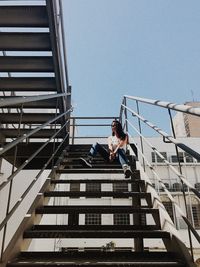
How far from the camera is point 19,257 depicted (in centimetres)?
206

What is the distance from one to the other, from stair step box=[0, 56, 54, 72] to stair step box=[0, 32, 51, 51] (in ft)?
0.76

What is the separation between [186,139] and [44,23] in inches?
741

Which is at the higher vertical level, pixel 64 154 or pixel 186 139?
pixel 186 139

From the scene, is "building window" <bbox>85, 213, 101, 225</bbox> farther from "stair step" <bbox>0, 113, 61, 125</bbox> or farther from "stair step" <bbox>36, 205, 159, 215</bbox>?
"stair step" <bbox>36, 205, 159, 215</bbox>

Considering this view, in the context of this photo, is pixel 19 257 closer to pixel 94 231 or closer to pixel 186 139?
pixel 94 231

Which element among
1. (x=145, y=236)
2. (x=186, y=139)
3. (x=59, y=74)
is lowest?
(x=145, y=236)

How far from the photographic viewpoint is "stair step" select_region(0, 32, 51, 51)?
357 centimetres

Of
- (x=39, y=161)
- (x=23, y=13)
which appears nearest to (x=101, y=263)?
(x=23, y=13)

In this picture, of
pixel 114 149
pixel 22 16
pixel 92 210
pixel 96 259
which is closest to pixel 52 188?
pixel 92 210

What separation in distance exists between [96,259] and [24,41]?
2812 millimetres

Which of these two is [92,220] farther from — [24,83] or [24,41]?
[24,41]

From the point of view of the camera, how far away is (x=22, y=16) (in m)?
3.35

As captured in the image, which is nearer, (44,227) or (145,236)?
(145,236)

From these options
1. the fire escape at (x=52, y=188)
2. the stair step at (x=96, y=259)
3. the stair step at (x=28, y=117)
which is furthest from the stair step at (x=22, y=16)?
the stair step at (x=96, y=259)
